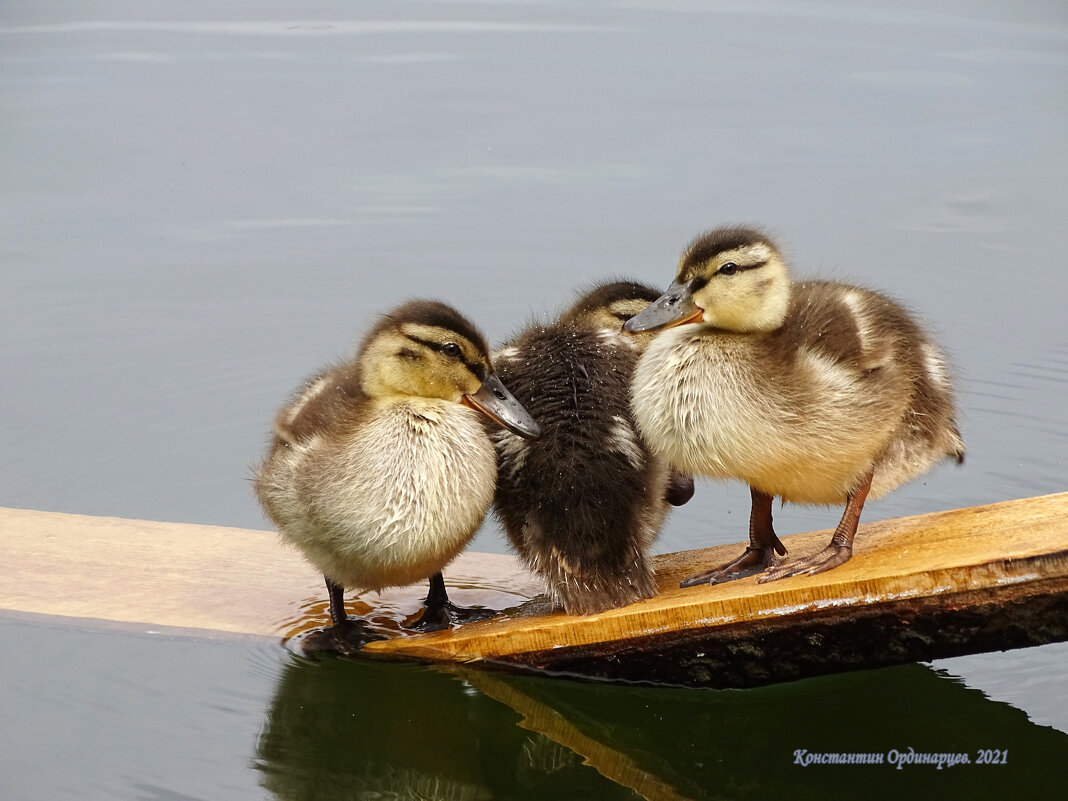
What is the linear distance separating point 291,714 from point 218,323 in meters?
2.87

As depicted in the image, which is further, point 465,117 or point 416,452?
point 465,117

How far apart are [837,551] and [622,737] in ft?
2.30

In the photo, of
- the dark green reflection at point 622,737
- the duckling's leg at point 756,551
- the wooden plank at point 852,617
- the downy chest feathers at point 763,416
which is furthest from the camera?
the duckling's leg at point 756,551

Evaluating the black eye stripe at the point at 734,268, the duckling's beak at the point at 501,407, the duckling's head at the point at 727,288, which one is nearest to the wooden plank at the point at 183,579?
the duckling's beak at the point at 501,407

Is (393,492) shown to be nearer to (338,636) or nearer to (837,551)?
(338,636)

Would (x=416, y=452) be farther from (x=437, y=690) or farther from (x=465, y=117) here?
(x=465, y=117)

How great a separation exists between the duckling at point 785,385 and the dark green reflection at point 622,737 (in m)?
0.38

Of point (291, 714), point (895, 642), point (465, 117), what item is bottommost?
point (291, 714)

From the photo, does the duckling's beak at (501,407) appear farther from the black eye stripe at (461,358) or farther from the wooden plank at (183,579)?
the wooden plank at (183,579)

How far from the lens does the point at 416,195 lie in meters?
7.36

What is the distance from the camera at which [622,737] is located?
3.47 m

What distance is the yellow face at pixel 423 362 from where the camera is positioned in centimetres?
364

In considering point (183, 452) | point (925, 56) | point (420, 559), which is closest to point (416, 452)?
point (420, 559)

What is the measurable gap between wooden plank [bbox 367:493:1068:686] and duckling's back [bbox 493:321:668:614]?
0.10 m
